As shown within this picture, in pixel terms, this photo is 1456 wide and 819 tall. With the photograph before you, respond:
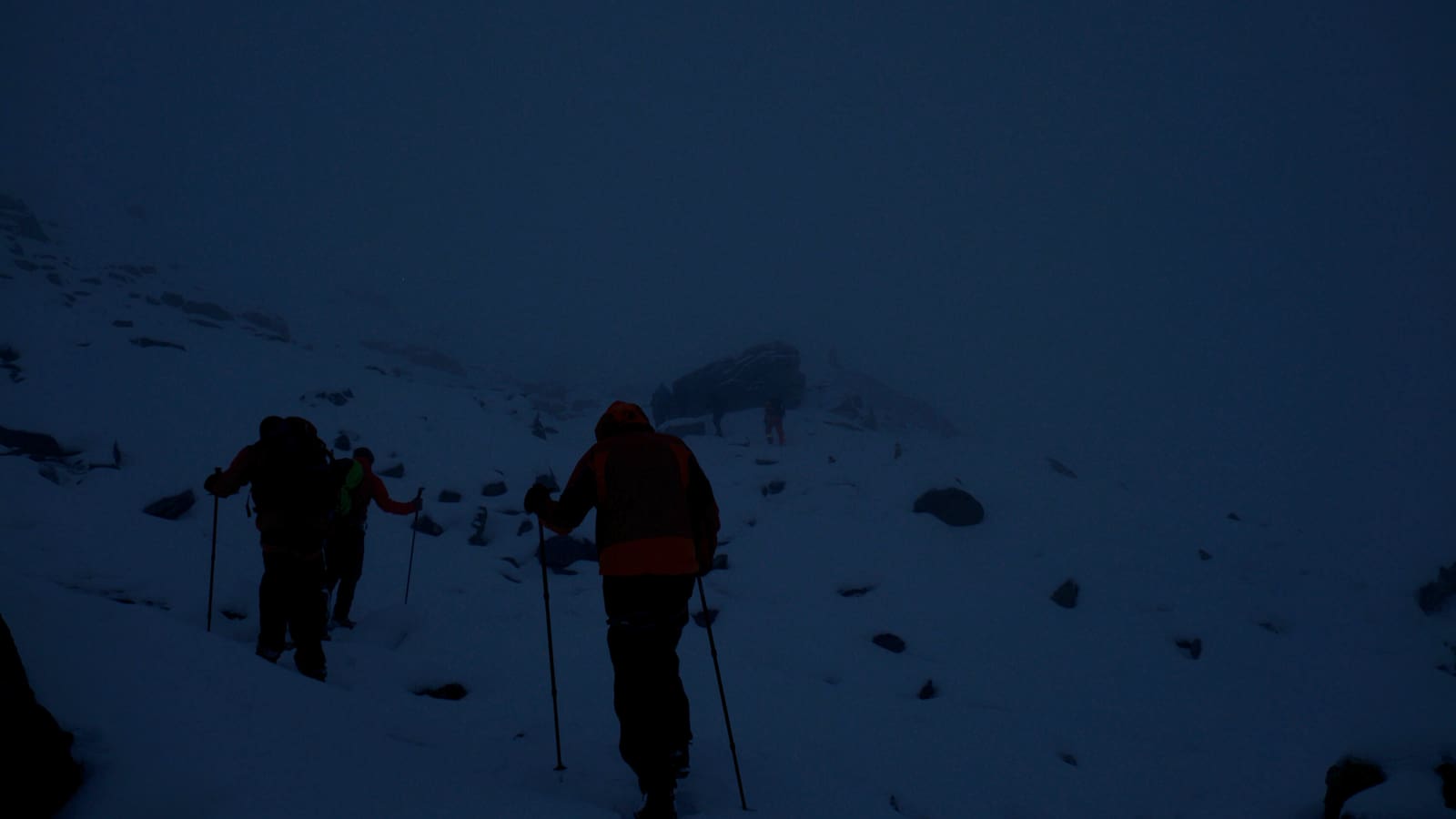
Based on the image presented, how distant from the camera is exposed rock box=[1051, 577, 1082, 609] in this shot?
14.2 metres

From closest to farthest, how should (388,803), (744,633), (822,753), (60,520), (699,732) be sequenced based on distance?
(388,803), (699,732), (822,753), (60,520), (744,633)

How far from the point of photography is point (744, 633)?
38.0 ft

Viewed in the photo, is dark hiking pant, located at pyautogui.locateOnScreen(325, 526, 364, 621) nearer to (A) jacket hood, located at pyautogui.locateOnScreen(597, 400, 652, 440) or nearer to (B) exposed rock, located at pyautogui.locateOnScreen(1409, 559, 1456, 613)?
(A) jacket hood, located at pyautogui.locateOnScreen(597, 400, 652, 440)

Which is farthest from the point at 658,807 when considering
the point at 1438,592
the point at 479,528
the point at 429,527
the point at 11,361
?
the point at 11,361

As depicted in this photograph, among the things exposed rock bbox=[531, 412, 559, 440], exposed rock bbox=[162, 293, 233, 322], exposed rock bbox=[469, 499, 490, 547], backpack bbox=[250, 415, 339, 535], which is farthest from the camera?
exposed rock bbox=[162, 293, 233, 322]

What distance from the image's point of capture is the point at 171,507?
12.6 meters

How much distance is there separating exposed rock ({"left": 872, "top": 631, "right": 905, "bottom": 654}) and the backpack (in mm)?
9759

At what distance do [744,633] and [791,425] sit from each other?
19426mm

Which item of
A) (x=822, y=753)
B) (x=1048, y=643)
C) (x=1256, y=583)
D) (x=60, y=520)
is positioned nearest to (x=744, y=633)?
(x=822, y=753)

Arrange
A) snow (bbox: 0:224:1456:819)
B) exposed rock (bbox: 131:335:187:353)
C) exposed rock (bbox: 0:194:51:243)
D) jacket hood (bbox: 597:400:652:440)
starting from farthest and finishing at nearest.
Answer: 1. exposed rock (bbox: 0:194:51:243)
2. exposed rock (bbox: 131:335:187:353)
3. jacket hood (bbox: 597:400:652:440)
4. snow (bbox: 0:224:1456:819)

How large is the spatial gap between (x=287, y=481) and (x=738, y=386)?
103 ft

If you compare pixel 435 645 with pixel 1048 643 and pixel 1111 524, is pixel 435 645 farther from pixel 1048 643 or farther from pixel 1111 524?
pixel 1111 524

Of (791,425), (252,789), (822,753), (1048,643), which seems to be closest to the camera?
(252,789)

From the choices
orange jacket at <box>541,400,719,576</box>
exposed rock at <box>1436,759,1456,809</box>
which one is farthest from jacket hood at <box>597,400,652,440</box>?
exposed rock at <box>1436,759,1456,809</box>
